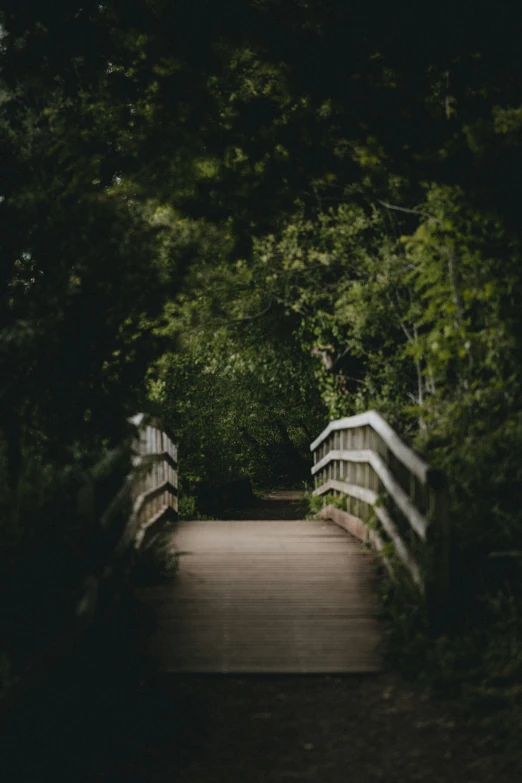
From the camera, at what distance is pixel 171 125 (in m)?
8.98

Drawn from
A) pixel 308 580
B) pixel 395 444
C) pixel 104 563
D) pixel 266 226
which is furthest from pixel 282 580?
pixel 266 226

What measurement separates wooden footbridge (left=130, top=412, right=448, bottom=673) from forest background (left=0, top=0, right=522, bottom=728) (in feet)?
1.04

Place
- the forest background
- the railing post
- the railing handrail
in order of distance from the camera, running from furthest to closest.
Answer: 1. the railing handrail
2. the forest background
3. the railing post

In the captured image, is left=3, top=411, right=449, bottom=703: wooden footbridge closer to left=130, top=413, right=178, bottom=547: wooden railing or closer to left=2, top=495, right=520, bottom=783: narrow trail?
left=130, top=413, right=178, bottom=547: wooden railing

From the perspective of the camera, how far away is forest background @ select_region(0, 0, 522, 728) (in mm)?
5750

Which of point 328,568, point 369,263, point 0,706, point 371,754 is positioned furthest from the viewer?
point 369,263

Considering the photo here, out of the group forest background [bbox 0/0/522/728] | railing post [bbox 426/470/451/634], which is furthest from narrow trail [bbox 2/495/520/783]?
railing post [bbox 426/470/451/634]

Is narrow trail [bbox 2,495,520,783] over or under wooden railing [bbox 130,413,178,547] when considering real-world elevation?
under

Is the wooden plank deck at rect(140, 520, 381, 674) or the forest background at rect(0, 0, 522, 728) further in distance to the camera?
the forest background at rect(0, 0, 522, 728)

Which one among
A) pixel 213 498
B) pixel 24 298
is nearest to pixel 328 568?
pixel 24 298

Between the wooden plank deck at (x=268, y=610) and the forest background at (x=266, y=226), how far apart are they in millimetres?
417

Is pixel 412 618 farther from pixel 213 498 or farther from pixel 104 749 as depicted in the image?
pixel 213 498

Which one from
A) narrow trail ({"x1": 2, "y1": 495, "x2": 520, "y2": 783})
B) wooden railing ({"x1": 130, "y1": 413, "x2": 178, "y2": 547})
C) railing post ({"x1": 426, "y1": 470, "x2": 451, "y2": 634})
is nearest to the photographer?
narrow trail ({"x1": 2, "y1": 495, "x2": 520, "y2": 783})

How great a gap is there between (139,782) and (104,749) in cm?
38
